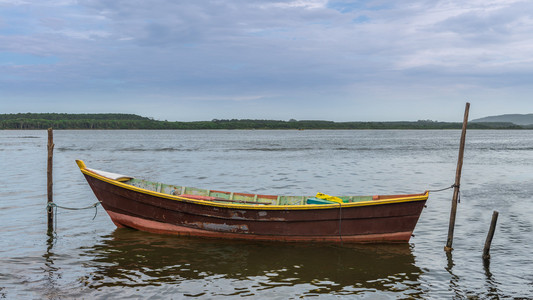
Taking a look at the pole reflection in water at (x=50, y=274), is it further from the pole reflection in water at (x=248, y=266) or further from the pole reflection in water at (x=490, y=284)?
the pole reflection in water at (x=490, y=284)

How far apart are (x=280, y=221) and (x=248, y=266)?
6.96 feet

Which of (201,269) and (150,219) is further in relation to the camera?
(150,219)

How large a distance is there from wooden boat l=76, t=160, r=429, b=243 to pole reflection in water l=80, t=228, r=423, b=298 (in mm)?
332

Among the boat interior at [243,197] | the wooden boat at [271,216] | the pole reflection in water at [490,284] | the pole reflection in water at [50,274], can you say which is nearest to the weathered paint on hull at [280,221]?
the wooden boat at [271,216]

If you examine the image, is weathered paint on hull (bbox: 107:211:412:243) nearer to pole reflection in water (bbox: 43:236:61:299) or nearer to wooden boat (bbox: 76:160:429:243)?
wooden boat (bbox: 76:160:429:243)

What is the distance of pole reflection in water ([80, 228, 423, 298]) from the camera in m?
11.0

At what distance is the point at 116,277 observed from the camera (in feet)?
37.8

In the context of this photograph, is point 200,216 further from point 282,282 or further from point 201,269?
point 282,282

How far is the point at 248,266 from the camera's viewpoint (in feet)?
41.1

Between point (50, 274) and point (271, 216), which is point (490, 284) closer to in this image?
point (271, 216)

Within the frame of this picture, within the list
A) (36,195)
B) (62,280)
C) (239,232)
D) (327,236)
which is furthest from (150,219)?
(36,195)

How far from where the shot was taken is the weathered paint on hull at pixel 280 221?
1378 centimetres

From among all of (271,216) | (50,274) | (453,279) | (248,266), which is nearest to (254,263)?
(248,266)

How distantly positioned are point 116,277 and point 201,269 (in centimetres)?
216
